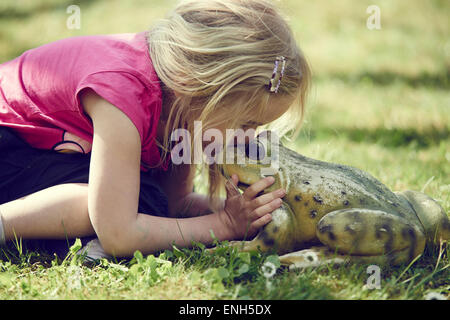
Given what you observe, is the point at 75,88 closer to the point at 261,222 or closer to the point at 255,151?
the point at 255,151

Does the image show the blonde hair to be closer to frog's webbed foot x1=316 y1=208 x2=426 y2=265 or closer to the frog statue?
the frog statue

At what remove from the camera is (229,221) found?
2203mm

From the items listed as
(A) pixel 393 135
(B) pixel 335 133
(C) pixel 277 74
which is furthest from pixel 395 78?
(C) pixel 277 74

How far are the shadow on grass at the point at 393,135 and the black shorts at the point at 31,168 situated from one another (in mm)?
2036

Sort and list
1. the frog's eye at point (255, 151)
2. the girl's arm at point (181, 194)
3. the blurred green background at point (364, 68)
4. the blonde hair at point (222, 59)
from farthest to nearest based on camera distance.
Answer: the blurred green background at point (364, 68) < the girl's arm at point (181, 194) < the frog's eye at point (255, 151) < the blonde hair at point (222, 59)

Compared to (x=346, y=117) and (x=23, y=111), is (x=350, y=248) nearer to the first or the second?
(x=23, y=111)

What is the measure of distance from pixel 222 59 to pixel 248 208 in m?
0.66

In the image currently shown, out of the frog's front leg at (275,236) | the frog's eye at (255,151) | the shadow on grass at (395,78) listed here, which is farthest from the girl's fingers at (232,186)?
the shadow on grass at (395,78)

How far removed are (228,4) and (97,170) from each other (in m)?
0.92

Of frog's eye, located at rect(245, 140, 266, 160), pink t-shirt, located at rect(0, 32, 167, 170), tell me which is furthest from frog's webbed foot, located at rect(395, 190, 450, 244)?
pink t-shirt, located at rect(0, 32, 167, 170)

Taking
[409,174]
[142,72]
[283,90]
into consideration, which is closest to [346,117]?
[409,174]

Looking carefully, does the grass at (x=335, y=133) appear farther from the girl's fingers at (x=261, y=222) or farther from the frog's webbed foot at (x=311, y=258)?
the girl's fingers at (x=261, y=222)

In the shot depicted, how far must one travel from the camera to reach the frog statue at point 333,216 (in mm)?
1934

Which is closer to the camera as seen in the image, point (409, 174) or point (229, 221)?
point (229, 221)
